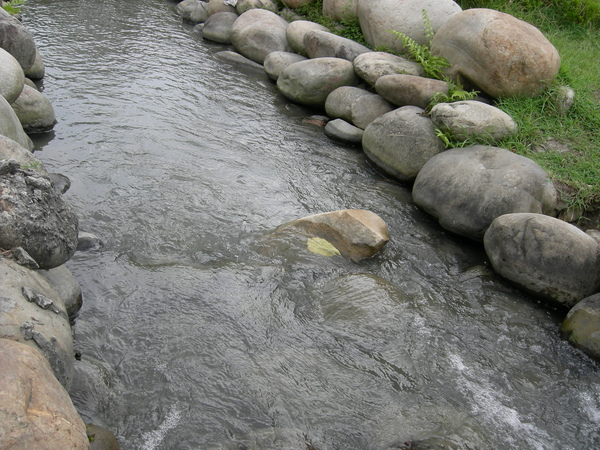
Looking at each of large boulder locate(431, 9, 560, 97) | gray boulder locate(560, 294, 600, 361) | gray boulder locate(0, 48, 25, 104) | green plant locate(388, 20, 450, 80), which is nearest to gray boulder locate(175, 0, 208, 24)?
green plant locate(388, 20, 450, 80)

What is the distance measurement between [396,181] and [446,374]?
387cm

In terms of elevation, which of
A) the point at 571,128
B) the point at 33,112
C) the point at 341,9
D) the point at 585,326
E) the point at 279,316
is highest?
the point at 341,9

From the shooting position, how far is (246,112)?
994 centimetres

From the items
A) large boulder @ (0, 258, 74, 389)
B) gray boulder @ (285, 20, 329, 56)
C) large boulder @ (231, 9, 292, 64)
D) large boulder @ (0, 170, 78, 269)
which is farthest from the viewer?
large boulder @ (231, 9, 292, 64)

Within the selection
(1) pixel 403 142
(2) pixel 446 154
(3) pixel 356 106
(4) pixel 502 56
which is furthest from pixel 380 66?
(2) pixel 446 154

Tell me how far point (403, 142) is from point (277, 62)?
14.9ft

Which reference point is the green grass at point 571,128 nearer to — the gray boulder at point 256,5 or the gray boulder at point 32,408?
the gray boulder at point 32,408

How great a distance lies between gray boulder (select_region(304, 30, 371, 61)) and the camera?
10648mm

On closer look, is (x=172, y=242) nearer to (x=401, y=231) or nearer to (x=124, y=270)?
(x=124, y=270)

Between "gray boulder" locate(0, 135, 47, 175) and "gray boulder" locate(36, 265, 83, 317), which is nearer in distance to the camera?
"gray boulder" locate(36, 265, 83, 317)

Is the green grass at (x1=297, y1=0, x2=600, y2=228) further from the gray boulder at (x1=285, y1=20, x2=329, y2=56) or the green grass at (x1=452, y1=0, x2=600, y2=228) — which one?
the gray boulder at (x1=285, y1=20, x2=329, y2=56)

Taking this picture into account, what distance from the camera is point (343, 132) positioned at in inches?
357

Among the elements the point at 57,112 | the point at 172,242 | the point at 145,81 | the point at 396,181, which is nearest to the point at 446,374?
the point at 172,242

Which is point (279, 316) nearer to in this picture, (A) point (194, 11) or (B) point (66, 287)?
(B) point (66, 287)
